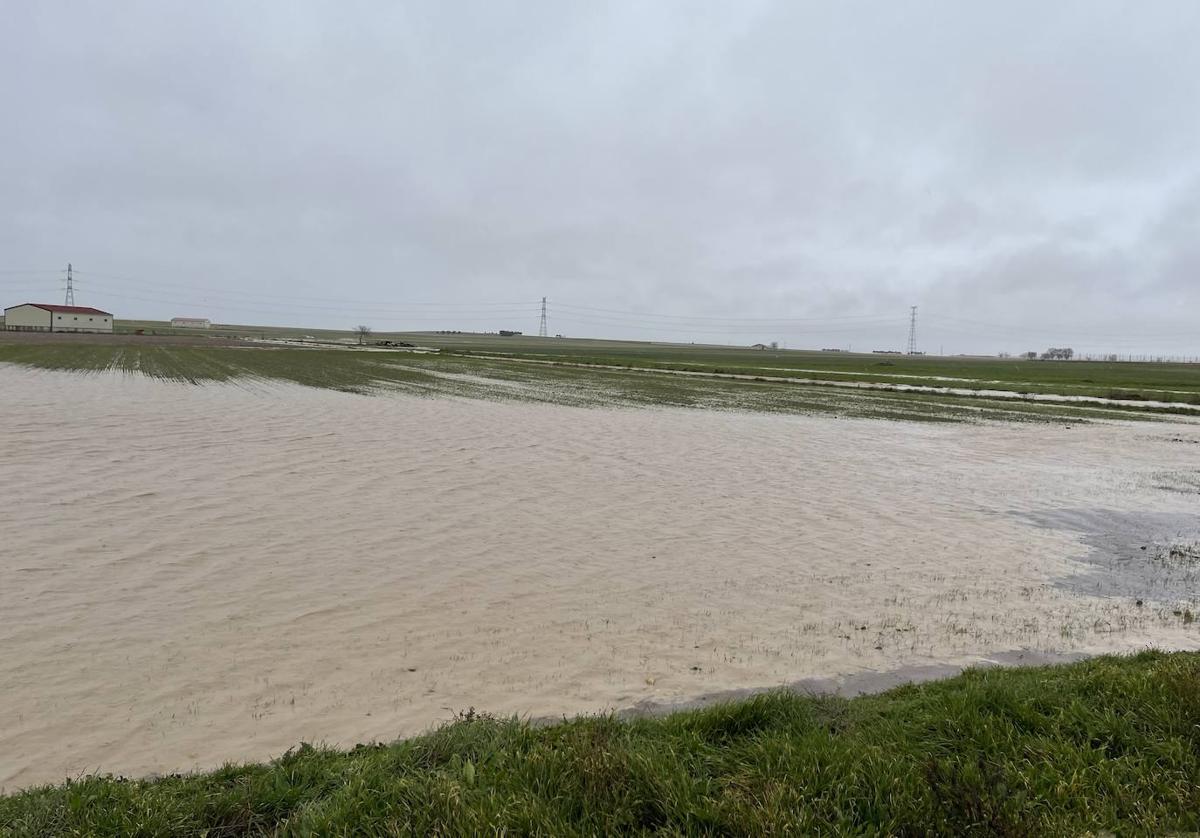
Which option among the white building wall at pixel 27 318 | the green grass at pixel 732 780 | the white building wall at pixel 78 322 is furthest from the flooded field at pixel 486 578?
the white building wall at pixel 27 318

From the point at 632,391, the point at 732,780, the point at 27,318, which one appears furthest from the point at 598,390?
the point at 27,318

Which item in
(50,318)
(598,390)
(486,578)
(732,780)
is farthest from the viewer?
(50,318)

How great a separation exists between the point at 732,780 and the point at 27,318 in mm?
185531

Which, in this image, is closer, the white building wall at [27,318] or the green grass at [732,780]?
the green grass at [732,780]

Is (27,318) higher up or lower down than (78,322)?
higher up

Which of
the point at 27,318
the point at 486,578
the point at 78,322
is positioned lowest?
the point at 486,578

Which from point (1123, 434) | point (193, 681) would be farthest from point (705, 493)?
point (1123, 434)

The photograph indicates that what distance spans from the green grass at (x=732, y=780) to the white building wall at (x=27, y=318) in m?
178

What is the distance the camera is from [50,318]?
142250 millimetres

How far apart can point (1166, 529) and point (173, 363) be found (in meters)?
64.0

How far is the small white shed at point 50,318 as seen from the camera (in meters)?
142

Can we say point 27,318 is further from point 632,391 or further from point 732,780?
point 732,780

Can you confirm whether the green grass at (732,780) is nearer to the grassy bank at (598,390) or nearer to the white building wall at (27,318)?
the grassy bank at (598,390)

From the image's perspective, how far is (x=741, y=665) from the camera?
768 centimetres
